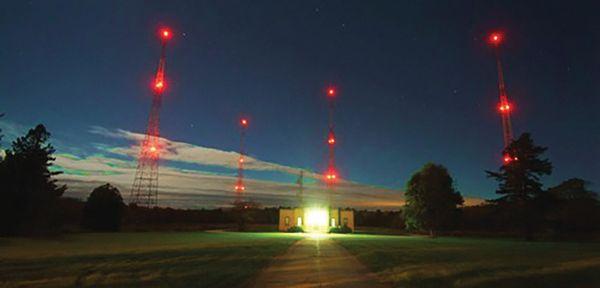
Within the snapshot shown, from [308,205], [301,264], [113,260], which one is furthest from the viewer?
[308,205]

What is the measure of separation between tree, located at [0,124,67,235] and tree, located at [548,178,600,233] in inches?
2432

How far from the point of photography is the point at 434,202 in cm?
5344

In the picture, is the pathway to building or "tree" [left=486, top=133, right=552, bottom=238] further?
"tree" [left=486, top=133, right=552, bottom=238]

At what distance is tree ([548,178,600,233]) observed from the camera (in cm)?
5136

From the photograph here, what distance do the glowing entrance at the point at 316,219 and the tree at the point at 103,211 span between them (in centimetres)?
3030

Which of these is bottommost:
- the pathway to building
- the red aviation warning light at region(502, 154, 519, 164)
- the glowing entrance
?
the pathway to building

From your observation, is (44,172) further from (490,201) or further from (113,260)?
(490,201)

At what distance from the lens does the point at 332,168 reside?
6034 cm

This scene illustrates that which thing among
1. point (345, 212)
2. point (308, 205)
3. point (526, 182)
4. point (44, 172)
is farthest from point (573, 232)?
point (44, 172)

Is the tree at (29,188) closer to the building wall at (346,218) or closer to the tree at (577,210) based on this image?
the building wall at (346,218)

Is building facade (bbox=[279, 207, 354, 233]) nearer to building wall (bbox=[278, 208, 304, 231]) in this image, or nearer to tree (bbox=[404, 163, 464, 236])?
building wall (bbox=[278, 208, 304, 231])

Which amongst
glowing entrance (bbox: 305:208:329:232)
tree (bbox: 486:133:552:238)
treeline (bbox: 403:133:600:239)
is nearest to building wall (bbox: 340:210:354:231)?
glowing entrance (bbox: 305:208:329:232)

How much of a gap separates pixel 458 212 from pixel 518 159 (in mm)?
11451

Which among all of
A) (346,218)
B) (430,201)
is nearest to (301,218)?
(346,218)
